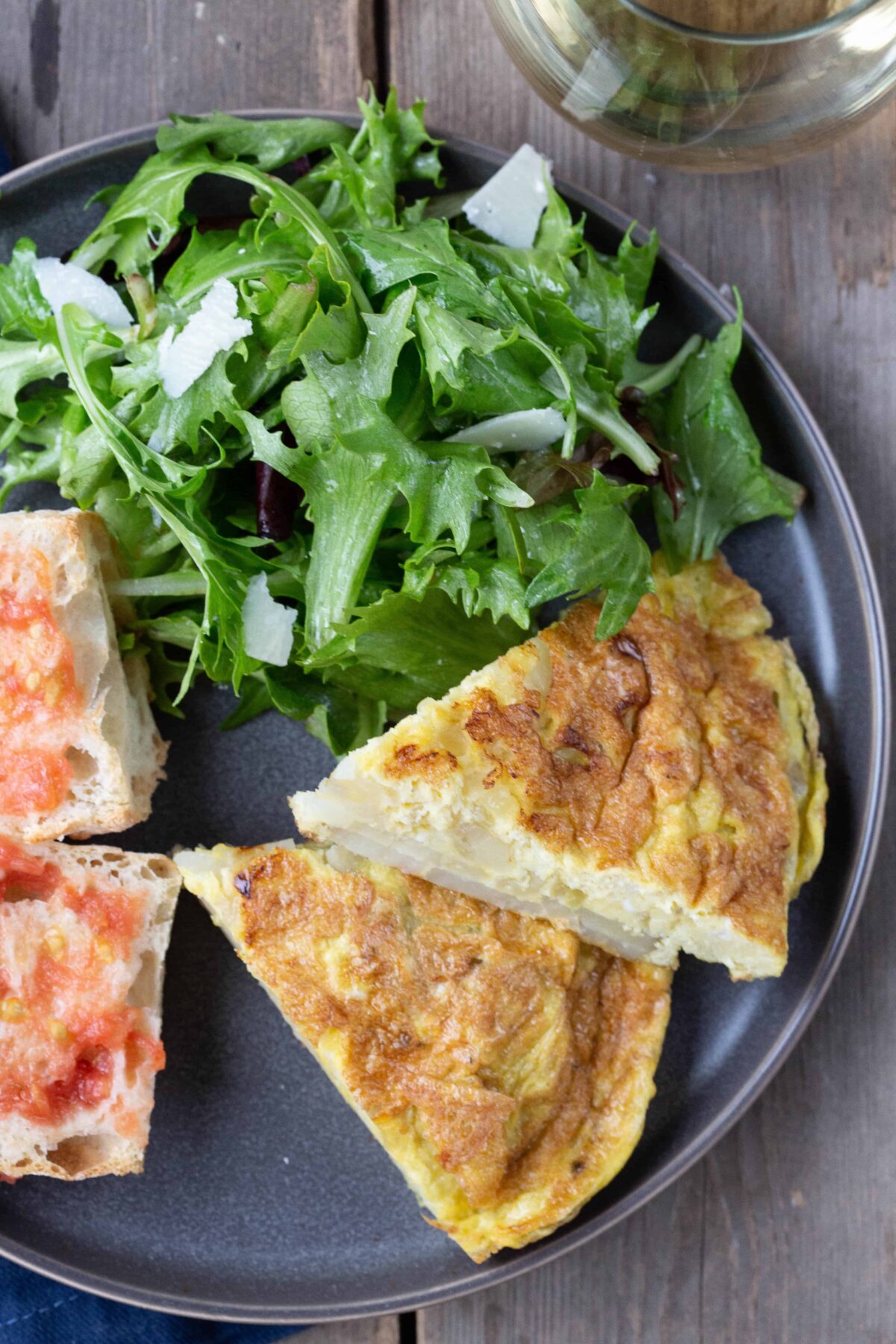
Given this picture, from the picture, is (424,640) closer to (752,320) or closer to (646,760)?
(646,760)

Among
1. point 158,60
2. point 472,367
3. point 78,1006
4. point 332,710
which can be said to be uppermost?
point 158,60

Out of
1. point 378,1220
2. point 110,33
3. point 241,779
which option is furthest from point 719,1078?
point 110,33

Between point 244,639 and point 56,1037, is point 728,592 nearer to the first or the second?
point 244,639

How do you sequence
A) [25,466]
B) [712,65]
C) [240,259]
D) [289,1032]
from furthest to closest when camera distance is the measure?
[289,1032]
[25,466]
[240,259]
[712,65]

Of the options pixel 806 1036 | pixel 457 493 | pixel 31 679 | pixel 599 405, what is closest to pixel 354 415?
pixel 457 493

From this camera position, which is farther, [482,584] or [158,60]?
[158,60]

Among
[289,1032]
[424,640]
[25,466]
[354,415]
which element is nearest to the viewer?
[354,415]

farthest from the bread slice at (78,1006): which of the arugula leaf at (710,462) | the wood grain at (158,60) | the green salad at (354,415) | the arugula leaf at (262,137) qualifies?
the wood grain at (158,60)

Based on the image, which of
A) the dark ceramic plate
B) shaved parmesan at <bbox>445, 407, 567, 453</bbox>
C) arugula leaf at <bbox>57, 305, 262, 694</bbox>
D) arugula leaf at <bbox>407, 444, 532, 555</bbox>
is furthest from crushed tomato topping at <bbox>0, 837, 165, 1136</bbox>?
shaved parmesan at <bbox>445, 407, 567, 453</bbox>
